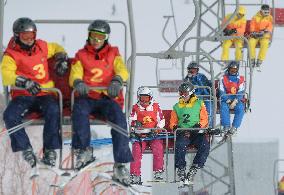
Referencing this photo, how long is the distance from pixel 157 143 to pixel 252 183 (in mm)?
18874

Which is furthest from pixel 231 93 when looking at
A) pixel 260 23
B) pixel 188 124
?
pixel 260 23

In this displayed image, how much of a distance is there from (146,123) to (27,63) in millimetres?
3545

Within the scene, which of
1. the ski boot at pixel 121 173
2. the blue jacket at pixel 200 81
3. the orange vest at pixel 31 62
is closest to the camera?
the orange vest at pixel 31 62

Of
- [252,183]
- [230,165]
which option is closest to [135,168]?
[230,165]

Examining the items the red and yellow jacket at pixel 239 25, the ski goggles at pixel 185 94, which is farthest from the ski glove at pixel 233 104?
the red and yellow jacket at pixel 239 25

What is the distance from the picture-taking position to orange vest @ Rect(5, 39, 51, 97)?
26.7 feet

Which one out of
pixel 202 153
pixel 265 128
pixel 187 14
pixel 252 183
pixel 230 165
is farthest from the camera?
pixel 187 14

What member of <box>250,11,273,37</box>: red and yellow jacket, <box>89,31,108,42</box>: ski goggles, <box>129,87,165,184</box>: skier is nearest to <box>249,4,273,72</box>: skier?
<box>250,11,273,37</box>: red and yellow jacket

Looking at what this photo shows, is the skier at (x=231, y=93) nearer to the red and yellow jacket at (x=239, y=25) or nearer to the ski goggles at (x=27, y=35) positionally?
the red and yellow jacket at (x=239, y=25)

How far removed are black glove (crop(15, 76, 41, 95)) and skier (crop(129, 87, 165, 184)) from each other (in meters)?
3.49

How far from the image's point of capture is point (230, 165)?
14.2 m

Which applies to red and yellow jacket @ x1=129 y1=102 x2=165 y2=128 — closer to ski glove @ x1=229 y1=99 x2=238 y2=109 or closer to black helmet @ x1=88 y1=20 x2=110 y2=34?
ski glove @ x1=229 y1=99 x2=238 y2=109

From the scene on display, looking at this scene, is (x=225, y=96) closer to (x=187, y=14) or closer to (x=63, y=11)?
(x=187, y=14)

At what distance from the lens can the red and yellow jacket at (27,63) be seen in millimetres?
8039
